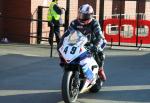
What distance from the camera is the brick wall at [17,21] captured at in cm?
1986

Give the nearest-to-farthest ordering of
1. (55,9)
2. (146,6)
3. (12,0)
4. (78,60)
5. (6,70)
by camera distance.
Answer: (78,60), (6,70), (55,9), (12,0), (146,6)

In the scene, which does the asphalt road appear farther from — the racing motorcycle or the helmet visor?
the helmet visor

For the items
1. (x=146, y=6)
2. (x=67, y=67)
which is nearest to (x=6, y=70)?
(x=67, y=67)

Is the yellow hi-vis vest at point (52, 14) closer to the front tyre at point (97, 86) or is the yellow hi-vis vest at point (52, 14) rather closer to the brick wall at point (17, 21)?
the brick wall at point (17, 21)

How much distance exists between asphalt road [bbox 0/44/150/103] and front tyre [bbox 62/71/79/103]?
0.33 meters

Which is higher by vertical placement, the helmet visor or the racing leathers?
→ the helmet visor

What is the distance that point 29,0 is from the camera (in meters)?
19.8

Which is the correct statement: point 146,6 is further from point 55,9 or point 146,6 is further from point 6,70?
point 6,70

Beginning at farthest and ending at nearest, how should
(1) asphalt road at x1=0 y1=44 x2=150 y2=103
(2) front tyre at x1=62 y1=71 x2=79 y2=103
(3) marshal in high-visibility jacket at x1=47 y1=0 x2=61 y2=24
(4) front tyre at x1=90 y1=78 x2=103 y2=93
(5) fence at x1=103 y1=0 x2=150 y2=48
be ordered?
(5) fence at x1=103 y1=0 x2=150 y2=48 < (3) marshal in high-visibility jacket at x1=47 y1=0 x2=61 y2=24 < (4) front tyre at x1=90 y1=78 x2=103 y2=93 < (1) asphalt road at x1=0 y1=44 x2=150 y2=103 < (2) front tyre at x1=62 y1=71 x2=79 y2=103

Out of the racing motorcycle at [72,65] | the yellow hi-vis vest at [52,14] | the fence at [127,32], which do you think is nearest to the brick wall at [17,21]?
the yellow hi-vis vest at [52,14]

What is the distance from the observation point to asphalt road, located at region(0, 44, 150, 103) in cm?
969

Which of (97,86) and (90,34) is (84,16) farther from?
(97,86)

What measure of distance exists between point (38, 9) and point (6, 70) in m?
7.77

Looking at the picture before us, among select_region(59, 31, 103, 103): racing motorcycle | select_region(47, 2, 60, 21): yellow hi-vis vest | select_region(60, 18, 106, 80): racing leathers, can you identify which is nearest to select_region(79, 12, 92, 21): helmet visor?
select_region(60, 18, 106, 80): racing leathers
